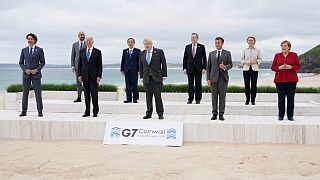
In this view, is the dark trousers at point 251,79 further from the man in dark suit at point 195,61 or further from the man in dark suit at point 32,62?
the man in dark suit at point 32,62

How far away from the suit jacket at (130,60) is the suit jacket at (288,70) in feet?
10.9

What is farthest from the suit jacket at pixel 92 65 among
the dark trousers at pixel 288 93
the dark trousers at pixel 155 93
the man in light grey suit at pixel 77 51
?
the dark trousers at pixel 288 93

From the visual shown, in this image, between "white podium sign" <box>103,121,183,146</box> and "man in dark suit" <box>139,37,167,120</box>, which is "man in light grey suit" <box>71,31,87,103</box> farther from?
"white podium sign" <box>103,121,183,146</box>

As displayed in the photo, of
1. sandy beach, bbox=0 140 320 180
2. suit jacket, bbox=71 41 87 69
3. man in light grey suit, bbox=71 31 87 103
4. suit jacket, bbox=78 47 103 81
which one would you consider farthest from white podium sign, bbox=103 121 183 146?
suit jacket, bbox=71 41 87 69

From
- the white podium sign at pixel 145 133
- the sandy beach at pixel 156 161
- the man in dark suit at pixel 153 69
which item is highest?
the man in dark suit at pixel 153 69

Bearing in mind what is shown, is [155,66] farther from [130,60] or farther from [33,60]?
[33,60]

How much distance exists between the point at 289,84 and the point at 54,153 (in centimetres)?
408

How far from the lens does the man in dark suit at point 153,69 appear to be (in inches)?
293

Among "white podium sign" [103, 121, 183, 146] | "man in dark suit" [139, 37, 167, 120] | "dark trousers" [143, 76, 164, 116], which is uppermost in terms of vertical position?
"man in dark suit" [139, 37, 167, 120]

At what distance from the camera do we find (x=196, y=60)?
8.80 meters

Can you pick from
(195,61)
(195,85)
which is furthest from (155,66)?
(195,85)

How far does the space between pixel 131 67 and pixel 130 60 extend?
0.17m

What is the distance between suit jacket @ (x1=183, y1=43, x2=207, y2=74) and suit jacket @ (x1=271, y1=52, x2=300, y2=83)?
6.54 feet

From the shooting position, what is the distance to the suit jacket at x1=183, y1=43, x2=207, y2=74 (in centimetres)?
880
